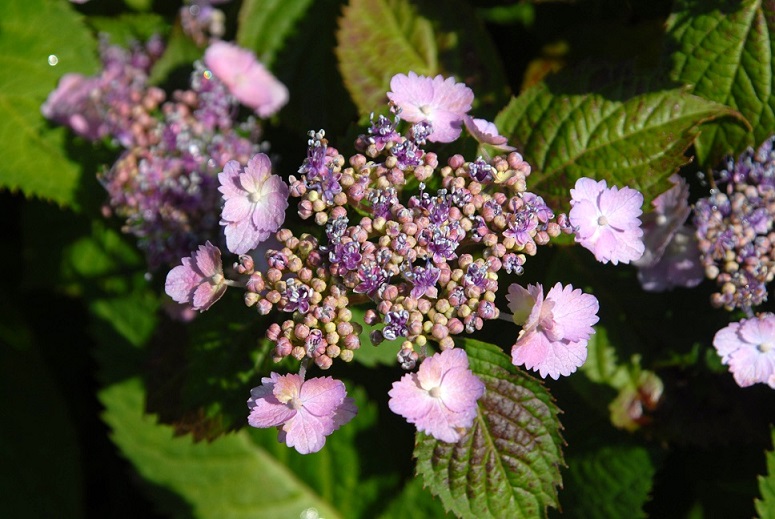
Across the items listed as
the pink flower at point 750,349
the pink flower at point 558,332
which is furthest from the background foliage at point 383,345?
the pink flower at point 750,349

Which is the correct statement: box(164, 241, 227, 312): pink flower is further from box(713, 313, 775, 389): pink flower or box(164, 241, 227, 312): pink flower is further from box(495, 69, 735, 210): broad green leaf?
box(713, 313, 775, 389): pink flower

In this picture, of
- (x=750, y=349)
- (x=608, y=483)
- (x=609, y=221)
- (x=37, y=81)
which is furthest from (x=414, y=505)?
(x=37, y=81)

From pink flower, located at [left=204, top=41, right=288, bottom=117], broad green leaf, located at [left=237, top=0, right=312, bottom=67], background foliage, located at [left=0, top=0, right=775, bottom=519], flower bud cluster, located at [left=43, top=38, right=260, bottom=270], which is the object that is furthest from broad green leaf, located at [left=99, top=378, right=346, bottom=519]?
broad green leaf, located at [left=237, top=0, right=312, bottom=67]

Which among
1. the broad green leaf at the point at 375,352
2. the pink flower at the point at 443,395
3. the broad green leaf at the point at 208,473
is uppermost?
the pink flower at the point at 443,395

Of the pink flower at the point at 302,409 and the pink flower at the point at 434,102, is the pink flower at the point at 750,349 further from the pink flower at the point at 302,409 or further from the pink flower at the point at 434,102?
the pink flower at the point at 302,409

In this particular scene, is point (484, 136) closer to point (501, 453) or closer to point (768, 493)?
point (501, 453)
